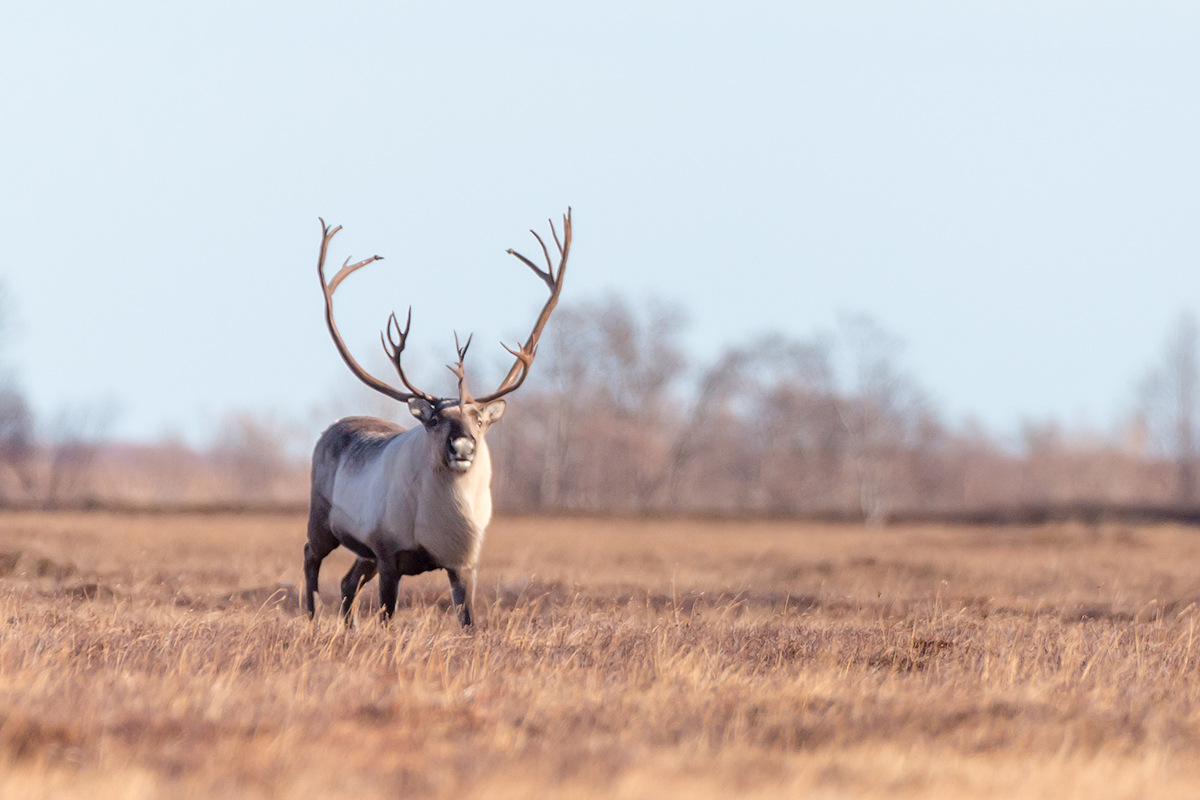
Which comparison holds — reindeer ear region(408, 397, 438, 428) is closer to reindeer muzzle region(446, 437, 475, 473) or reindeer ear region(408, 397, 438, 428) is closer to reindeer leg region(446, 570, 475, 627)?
reindeer muzzle region(446, 437, 475, 473)

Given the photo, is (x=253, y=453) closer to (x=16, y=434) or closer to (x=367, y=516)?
(x=16, y=434)

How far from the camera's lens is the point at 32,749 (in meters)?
5.58

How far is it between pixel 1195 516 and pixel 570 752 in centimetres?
4019

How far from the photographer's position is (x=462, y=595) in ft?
34.1

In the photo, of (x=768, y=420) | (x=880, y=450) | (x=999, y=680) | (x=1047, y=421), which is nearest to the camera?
(x=999, y=680)

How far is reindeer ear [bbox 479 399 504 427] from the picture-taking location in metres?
10.4

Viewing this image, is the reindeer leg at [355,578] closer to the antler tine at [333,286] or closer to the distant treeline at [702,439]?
the antler tine at [333,286]

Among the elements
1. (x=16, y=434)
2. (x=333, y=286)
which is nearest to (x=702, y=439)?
(x=16, y=434)

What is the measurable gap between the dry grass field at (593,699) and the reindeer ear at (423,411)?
144cm

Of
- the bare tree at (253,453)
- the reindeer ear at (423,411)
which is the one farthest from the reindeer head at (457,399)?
the bare tree at (253,453)

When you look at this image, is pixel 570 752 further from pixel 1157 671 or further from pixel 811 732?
pixel 1157 671

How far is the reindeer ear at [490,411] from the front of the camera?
10.4 metres

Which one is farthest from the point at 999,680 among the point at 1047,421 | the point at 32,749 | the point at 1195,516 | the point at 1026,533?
the point at 1047,421

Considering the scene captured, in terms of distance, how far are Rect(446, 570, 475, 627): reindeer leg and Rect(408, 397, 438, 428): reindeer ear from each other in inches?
44.2
